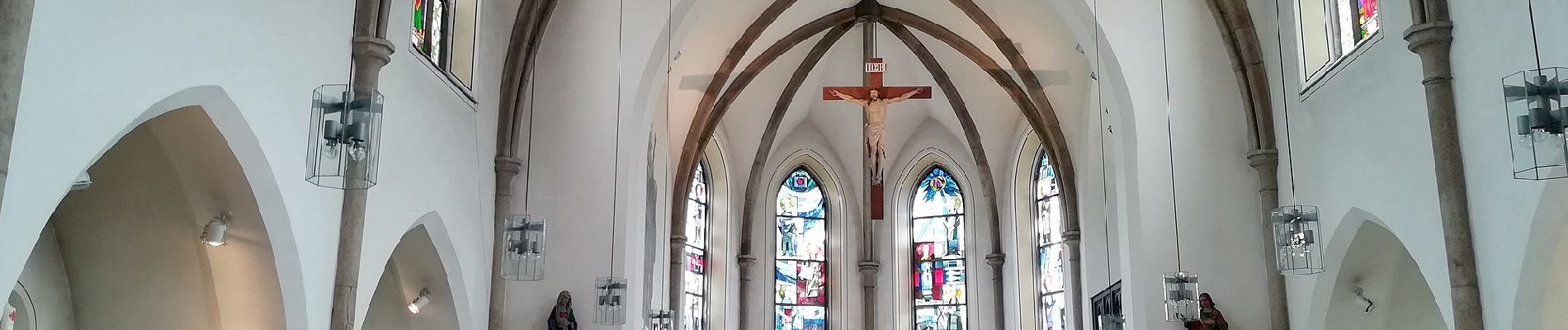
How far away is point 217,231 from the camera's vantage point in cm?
848

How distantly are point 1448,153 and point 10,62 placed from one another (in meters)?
8.05

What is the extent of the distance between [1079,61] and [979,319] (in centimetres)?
573

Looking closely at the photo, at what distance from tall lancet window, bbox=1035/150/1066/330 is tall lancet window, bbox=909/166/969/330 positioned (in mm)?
1840

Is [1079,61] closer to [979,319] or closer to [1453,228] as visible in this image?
[979,319]

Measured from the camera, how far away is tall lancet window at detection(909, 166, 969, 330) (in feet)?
69.6

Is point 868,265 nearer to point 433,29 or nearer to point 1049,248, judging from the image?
point 1049,248

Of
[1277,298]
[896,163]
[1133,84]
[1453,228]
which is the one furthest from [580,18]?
[896,163]

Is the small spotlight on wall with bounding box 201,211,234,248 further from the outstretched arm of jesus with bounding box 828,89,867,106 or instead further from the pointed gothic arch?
the pointed gothic arch

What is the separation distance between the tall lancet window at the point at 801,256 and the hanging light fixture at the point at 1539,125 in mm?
15270

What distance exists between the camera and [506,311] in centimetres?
1271

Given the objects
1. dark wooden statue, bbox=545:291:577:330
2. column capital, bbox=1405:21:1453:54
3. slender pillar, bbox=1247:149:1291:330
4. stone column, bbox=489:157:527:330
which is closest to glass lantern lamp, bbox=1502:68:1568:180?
column capital, bbox=1405:21:1453:54

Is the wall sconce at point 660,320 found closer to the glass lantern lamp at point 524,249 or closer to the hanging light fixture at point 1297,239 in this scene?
the glass lantern lamp at point 524,249

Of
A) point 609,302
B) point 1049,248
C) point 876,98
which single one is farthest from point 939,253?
point 609,302

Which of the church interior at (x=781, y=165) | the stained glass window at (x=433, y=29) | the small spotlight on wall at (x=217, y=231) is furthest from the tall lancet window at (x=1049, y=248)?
the small spotlight on wall at (x=217, y=231)
